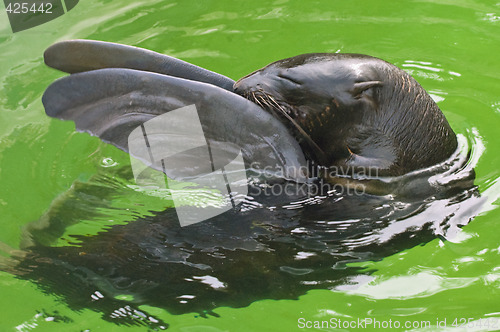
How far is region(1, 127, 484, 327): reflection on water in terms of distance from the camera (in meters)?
3.26

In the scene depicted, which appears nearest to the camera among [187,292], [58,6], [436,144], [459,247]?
[187,292]

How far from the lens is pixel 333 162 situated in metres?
3.59

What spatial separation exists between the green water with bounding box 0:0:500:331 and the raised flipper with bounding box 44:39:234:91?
Answer: 813 millimetres

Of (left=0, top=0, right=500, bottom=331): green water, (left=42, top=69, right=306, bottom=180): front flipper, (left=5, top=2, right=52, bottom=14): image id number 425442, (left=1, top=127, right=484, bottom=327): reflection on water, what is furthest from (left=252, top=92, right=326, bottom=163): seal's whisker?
(left=5, top=2, right=52, bottom=14): image id number 425442

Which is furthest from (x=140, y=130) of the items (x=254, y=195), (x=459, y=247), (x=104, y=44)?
(x=459, y=247)

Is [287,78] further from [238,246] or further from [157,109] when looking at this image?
[238,246]

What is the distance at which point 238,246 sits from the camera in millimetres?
3424

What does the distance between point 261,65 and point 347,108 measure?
6.71 ft

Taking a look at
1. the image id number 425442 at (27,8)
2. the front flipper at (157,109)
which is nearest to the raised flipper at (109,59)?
the front flipper at (157,109)

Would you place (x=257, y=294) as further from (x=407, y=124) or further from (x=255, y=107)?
(x=407, y=124)

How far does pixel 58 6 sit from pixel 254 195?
11.7 ft

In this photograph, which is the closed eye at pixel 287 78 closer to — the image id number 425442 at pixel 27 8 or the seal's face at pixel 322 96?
the seal's face at pixel 322 96

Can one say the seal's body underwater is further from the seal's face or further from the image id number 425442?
the image id number 425442
